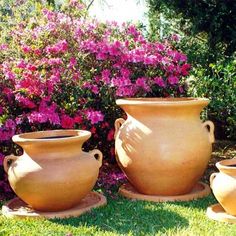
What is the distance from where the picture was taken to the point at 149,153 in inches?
177

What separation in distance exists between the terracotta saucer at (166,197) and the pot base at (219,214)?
467 mm

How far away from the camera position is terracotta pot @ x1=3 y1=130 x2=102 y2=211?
→ 398 centimetres

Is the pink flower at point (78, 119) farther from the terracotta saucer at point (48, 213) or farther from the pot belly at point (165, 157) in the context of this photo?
the terracotta saucer at point (48, 213)

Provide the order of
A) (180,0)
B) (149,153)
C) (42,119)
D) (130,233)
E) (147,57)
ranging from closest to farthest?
(130,233)
(149,153)
(42,119)
(147,57)
(180,0)

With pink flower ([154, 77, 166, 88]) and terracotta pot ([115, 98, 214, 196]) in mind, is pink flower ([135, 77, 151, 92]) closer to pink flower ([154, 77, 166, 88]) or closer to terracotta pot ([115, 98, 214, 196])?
pink flower ([154, 77, 166, 88])

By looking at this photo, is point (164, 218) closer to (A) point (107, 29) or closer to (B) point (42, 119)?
(B) point (42, 119)

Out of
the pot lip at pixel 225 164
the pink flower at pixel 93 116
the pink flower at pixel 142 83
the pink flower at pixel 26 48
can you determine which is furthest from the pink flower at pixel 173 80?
the pot lip at pixel 225 164

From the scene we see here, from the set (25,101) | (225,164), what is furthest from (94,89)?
(225,164)

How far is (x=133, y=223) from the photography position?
13.0 ft

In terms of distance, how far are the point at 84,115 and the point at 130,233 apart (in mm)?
1893

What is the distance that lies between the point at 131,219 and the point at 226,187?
0.80 metres

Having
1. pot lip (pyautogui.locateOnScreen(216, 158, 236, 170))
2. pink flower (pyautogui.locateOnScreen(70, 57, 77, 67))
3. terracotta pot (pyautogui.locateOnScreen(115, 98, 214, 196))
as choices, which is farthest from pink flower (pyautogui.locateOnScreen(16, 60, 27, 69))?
pot lip (pyautogui.locateOnScreen(216, 158, 236, 170))

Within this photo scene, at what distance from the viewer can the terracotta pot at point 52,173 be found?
3.98 metres

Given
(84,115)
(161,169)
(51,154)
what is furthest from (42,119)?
(161,169)
